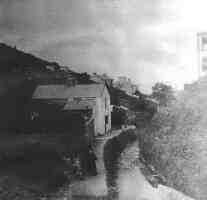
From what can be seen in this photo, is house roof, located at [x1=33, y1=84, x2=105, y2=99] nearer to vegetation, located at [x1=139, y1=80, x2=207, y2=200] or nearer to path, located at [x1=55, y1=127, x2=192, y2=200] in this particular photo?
path, located at [x1=55, y1=127, x2=192, y2=200]

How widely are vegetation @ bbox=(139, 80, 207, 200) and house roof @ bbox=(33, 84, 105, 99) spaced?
0.63 meters

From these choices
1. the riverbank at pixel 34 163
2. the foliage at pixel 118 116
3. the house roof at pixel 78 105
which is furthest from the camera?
the foliage at pixel 118 116

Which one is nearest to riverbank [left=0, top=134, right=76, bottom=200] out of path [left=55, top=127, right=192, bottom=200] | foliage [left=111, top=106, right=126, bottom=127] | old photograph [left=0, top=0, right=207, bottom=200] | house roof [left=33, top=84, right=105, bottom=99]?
old photograph [left=0, top=0, right=207, bottom=200]

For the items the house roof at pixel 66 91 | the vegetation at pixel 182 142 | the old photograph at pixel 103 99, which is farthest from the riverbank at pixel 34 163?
the vegetation at pixel 182 142

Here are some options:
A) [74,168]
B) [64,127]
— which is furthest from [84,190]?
[64,127]

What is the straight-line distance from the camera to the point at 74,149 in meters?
2.13

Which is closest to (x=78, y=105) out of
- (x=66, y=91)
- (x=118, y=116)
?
(x=66, y=91)

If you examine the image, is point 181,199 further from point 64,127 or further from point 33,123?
point 33,123

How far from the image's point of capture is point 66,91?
86.4 inches

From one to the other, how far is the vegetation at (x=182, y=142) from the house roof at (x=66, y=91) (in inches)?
25.0

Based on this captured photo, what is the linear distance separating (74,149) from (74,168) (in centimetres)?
15

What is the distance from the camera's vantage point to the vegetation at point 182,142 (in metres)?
2.43

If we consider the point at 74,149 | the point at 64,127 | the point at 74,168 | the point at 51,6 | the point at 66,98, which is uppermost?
the point at 51,6

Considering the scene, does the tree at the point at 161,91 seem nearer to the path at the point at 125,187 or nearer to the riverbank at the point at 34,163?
the path at the point at 125,187
